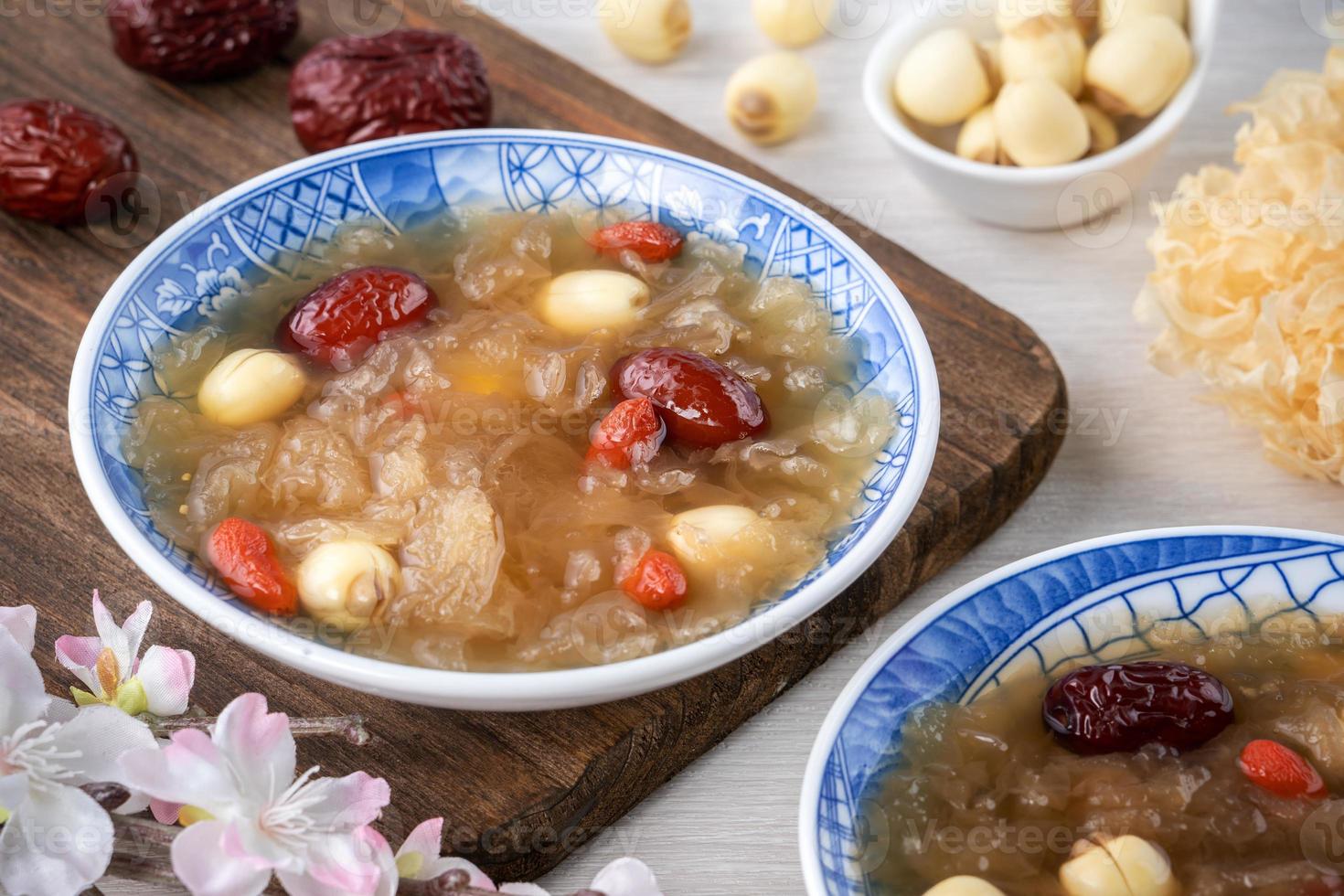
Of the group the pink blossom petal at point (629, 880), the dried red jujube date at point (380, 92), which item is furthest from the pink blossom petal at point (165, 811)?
the dried red jujube date at point (380, 92)

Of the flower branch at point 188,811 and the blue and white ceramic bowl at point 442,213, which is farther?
the blue and white ceramic bowl at point 442,213

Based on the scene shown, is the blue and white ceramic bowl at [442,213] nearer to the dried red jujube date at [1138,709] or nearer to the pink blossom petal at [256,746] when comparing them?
the pink blossom petal at [256,746]

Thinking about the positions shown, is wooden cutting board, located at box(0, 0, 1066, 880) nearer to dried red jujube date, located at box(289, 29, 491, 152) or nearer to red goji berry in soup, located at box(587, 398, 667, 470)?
dried red jujube date, located at box(289, 29, 491, 152)

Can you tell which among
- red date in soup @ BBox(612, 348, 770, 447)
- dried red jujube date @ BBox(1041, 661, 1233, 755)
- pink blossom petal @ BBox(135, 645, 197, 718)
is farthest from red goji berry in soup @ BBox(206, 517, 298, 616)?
dried red jujube date @ BBox(1041, 661, 1233, 755)

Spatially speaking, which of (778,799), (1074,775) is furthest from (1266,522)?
(778,799)

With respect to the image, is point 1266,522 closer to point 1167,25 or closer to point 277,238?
point 1167,25

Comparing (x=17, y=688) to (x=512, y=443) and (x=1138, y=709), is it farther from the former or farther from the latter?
(x=1138, y=709)
